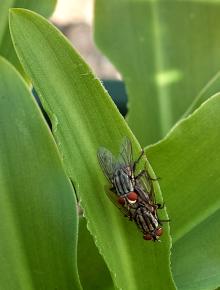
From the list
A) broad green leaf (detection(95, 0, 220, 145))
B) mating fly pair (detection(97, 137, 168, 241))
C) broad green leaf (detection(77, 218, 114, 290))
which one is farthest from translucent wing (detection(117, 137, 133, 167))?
broad green leaf (detection(95, 0, 220, 145))

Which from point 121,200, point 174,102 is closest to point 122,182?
→ point 121,200

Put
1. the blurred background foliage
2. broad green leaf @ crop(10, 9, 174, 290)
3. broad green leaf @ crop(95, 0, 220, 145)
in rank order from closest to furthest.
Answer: broad green leaf @ crop(10, 9, 174, 290) → the blurred background foliage → broad green leaf @ crop(95, 0, 220, 145)

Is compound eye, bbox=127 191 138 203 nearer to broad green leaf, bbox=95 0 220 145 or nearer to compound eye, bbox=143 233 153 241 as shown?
compound eye, bbox=143 233 153 241

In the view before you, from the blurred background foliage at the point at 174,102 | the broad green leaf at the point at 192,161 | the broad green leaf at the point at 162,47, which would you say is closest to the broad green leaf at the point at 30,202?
the blurred background foliage at the point at 174,102

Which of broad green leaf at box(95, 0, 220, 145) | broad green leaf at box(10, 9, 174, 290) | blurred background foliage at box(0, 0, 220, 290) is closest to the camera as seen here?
broad green leaf at box(10, 9, 174, 290)

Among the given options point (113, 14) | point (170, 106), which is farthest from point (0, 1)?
point (170, 106)

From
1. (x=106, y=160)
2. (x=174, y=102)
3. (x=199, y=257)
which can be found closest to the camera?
(x=106, y=160)

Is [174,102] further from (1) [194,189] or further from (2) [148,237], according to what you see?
(2) [148,237]
